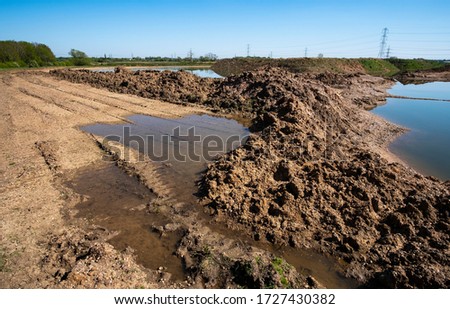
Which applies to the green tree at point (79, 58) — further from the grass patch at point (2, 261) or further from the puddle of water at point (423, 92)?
the grass patch at point (2, 261)

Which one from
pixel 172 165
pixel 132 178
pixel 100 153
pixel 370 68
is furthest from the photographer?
pixel 370 68

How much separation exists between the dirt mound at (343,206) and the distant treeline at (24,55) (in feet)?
185

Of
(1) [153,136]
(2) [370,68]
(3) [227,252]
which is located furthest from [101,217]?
(2) [370,68]

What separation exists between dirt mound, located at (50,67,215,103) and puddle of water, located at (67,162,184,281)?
12609mm

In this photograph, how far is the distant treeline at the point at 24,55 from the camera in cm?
5181

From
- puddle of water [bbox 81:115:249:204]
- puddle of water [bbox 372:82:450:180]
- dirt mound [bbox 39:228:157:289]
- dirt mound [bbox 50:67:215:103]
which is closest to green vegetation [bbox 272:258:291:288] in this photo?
dirt mound [bbox 39:228:157:289]

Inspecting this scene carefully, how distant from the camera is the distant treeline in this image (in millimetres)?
51806

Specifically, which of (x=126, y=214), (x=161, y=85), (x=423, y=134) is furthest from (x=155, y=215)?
(x=161, y=85)

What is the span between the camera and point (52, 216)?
22.0 feet

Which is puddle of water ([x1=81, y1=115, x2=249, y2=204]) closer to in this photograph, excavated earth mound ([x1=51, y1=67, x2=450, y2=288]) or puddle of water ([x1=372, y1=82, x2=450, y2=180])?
excavated earth mound ([x1=51, y1=67, x2=450, y2=288])

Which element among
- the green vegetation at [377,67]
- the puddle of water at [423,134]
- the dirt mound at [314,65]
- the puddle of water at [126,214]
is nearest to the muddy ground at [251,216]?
the puddle of water at [126,214]

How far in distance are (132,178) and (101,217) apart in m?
2.09
